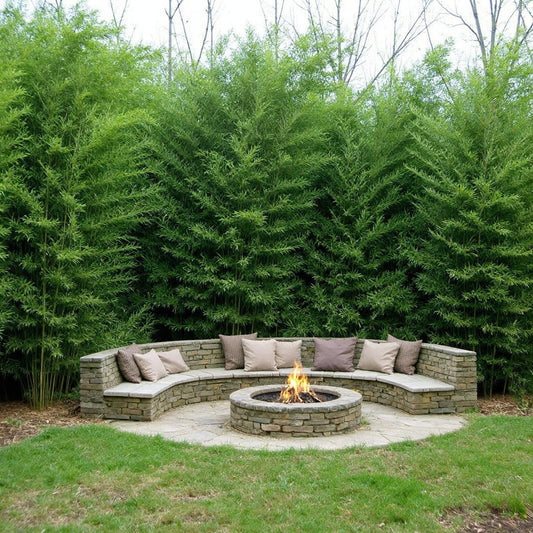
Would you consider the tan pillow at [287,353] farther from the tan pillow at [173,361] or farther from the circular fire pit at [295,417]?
the circular fire pit at [295,417]

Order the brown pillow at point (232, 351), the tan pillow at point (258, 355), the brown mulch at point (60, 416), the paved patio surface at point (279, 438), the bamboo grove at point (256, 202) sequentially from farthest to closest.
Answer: the brown pillow at point (232, 351) → the tan pillow at point (258, 355) → the bamboo grove at point (256, 202) → the paved patio surface at point (279, 438) → the brown mulch at point (60, 416)

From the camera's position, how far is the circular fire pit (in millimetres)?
4664

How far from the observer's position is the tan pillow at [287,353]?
6496mm

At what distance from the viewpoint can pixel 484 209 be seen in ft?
20.1

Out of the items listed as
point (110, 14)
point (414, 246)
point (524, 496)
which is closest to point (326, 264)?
point (414, 246)

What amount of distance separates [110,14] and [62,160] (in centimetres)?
836

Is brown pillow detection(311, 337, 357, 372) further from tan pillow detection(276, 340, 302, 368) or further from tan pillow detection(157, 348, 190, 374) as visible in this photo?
tan pillow detection(157, 348, 190, 374)

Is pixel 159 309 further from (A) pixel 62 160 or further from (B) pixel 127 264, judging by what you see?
(A) pixel 62 160

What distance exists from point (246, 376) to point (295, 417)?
5.30 ft

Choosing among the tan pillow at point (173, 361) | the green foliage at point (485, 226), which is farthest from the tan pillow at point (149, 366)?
the green foliage at point (485, 226)

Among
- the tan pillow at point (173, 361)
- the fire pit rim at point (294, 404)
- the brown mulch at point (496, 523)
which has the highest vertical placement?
the tan pillow at point (173, 361)

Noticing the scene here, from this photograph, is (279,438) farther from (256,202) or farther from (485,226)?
(485,226)

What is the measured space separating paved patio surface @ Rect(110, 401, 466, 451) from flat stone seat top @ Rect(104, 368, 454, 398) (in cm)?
27

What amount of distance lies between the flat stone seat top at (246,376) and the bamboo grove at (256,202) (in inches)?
27.1
